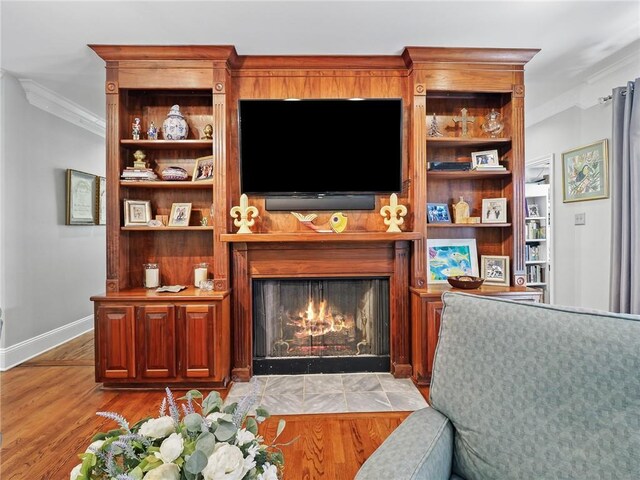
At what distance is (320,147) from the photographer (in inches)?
105

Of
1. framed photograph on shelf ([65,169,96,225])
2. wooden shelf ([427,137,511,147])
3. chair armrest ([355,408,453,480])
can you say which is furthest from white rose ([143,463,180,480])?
framed photograph on shelf ([65,169,96,225])

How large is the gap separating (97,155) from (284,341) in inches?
133

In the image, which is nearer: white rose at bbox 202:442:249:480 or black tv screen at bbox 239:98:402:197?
white rose at bbox 202:442:249:480

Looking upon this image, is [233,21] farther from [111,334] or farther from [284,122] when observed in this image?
[111,334]

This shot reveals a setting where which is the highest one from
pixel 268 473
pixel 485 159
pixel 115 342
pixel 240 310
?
pixel 485 159

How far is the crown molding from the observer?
3.19 metres

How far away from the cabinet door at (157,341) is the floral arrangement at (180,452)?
1877 mm

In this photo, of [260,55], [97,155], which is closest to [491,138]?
[260,55]

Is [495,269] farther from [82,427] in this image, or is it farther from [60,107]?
[60,107]

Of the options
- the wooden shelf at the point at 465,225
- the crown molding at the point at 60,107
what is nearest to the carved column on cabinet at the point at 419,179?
the wooden shelf at the point at 465,225

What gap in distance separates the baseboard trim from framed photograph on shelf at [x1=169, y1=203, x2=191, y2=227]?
193 cm

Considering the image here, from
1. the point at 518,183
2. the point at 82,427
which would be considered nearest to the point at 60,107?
the point at 82,427

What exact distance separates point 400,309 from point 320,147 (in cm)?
148

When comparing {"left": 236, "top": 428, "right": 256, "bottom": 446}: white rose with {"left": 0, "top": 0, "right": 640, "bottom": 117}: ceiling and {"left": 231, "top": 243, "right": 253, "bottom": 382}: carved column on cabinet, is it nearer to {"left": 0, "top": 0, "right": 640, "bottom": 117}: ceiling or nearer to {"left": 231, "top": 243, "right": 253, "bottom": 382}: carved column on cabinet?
Answer: {"left": 231, "top": 243, "right": 253, "bottom": 382}: carved column on cabinet
